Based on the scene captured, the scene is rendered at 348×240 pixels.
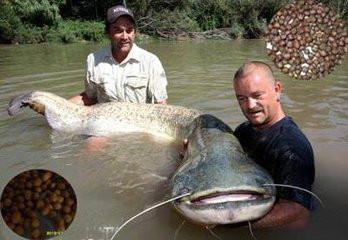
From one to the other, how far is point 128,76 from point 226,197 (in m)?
3.26

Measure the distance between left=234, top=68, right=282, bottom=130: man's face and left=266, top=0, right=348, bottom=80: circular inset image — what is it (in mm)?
2119

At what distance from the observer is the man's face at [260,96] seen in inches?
116

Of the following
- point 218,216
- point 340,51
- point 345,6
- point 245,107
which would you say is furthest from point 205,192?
point 345,6

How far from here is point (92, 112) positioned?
514 centimetres

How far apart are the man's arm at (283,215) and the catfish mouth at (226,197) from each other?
0.57ft

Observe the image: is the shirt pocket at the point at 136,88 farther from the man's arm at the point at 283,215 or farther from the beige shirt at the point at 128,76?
the man's arm at the point at 283,215

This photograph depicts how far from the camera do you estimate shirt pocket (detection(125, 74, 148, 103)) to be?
17.7 feet

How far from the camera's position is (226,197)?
7.66ft

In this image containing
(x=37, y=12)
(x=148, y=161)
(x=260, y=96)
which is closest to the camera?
(x=260, y=96)

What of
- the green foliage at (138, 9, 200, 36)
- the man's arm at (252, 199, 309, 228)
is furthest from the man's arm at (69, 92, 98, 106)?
the green foliage at (138, 9, 200, 36)

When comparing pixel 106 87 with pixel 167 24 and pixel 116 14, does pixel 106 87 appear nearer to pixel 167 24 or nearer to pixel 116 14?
pixel 116 14

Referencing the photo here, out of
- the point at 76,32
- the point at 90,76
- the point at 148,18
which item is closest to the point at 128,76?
the point at 90,76

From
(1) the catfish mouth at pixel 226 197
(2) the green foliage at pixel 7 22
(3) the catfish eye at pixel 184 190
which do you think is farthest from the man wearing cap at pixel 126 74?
(2) the green foliage at pixel 7 22

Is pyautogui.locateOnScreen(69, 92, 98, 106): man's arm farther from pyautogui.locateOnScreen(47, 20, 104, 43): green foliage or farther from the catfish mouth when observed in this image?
pyautogui.locateOnScreen(47, 20, 104, 43): green foliage
